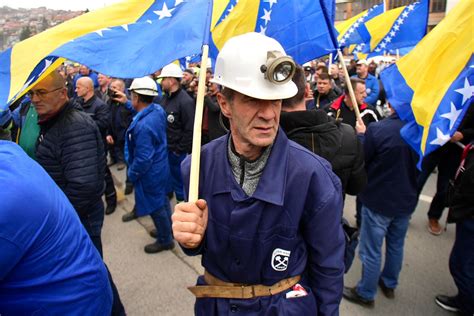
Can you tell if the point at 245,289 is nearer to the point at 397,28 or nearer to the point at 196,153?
the point at 196,153

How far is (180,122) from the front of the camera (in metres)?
5.06

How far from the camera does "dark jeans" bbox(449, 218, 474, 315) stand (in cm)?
256

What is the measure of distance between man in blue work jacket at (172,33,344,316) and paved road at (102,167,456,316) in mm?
1738

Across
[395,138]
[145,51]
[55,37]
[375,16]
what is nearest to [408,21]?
[375,16]

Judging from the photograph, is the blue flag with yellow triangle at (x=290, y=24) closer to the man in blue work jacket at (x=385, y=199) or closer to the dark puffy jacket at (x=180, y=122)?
the man in blue work jacket at (x=385, y=199)

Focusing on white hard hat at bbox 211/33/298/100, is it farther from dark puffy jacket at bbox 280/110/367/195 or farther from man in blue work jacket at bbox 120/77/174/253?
man in blue work jacket at bbox 120/77/174/253

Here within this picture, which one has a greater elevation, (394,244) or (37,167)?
(37,167)

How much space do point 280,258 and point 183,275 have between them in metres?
2.38

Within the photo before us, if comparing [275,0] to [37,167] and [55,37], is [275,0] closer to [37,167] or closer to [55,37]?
[55,37]

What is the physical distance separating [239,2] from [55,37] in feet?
4.66

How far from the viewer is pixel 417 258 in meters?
3.80

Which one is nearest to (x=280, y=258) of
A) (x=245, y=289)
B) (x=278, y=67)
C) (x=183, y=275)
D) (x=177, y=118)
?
(x=245, y=289)

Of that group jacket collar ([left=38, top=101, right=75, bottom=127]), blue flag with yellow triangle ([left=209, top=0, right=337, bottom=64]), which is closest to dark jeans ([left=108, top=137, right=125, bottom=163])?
jacket collar ([left=38, top=101, right=75, bottom=127])

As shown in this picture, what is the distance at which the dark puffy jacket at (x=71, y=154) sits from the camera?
2.49 meters
